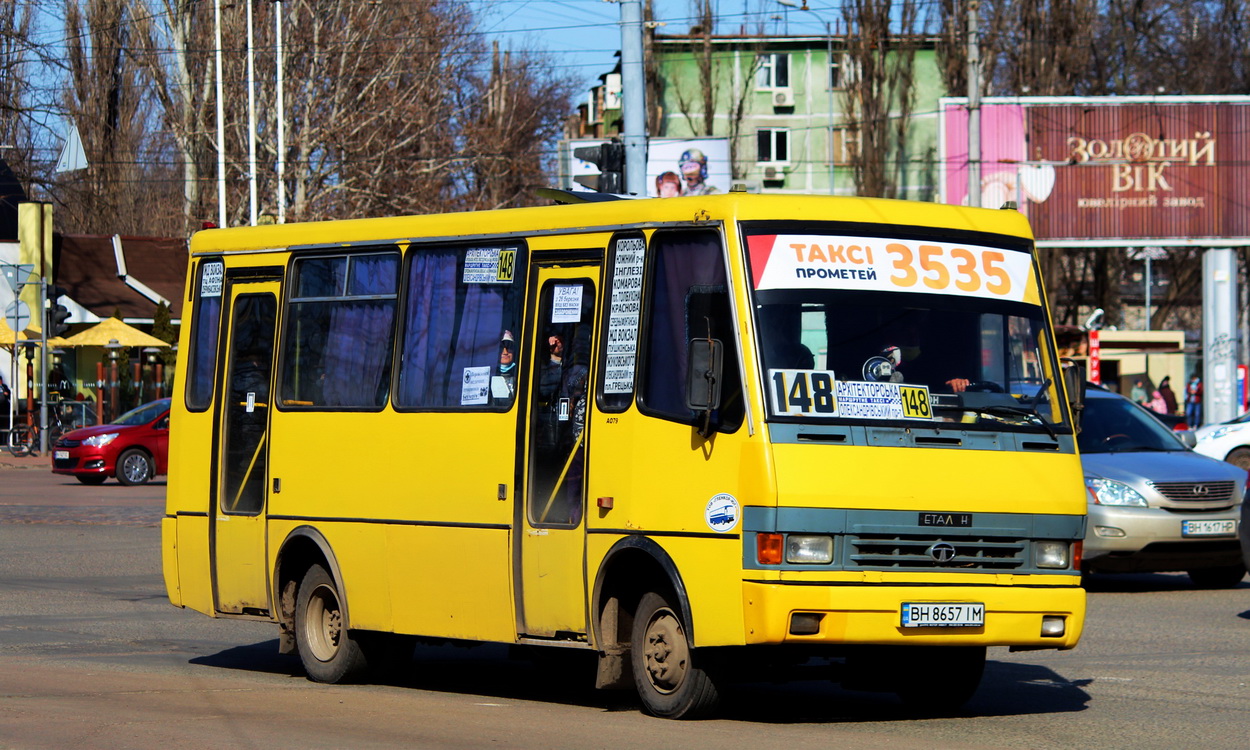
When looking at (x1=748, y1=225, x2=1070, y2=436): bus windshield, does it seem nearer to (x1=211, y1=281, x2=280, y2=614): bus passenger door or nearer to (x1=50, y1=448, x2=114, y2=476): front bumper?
(x1=211, y1=281, x2=280, y2=614): bus passenger door

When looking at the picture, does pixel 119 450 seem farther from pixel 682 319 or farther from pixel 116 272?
pixel 682 319

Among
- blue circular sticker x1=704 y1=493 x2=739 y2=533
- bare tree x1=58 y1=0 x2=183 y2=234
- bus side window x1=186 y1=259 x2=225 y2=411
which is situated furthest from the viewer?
bare tree x1=58 y1=0 x2=183 y2=234

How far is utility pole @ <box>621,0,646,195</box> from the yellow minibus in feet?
35.1

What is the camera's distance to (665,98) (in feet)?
237

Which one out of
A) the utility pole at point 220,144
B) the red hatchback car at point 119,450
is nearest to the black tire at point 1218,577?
the red hatchback car at point 119,450

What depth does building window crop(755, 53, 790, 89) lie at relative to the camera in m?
78.8

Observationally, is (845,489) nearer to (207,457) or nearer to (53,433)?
(207,457)

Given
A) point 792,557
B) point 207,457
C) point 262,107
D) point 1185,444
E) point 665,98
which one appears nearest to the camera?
point 792,557

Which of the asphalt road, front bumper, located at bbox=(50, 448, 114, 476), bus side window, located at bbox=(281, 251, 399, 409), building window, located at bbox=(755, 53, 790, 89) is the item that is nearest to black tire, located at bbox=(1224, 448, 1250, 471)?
the asphalt road

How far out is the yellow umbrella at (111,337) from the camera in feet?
139

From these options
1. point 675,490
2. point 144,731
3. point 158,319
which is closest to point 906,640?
point 675,490

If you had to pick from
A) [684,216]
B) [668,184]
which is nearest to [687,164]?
[668,184]

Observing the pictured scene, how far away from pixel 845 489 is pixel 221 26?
51.3 m

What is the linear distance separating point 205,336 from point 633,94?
10.5 metres
